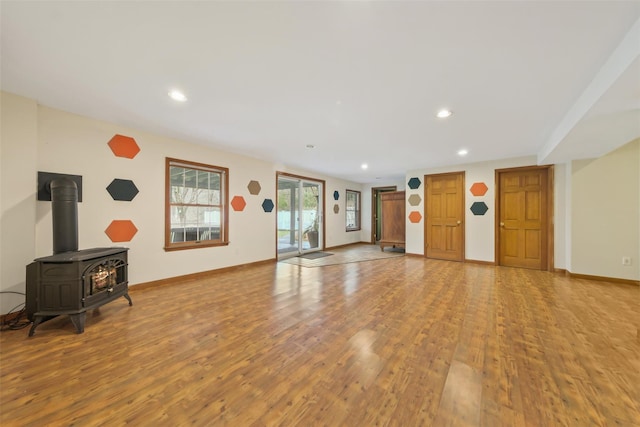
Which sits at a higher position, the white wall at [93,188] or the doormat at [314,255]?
the white wall at [93,188]

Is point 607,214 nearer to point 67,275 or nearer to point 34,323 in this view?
point 67,275

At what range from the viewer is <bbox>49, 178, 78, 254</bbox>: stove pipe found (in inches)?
94.5

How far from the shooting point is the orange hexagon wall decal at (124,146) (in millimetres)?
3105

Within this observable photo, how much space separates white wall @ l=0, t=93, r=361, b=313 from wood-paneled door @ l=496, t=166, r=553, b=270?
520 cm

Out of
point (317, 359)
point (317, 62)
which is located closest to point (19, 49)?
point (317, 62)

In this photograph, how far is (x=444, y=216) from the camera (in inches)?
219

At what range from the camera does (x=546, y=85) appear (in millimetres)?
2098

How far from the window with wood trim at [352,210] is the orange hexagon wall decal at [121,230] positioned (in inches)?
223

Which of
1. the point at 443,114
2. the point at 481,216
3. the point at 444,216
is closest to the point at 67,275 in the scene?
the point at 443,114

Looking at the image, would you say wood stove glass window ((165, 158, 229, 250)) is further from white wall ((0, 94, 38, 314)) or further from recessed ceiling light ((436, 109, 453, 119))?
recessed ceiling light ((436, 109, 453, 119))

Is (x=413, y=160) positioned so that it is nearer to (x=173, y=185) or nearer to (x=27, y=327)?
(x=173, y=185)

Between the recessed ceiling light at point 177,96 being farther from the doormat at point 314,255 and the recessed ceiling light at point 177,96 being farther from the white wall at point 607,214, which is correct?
the white wall at point 607,214

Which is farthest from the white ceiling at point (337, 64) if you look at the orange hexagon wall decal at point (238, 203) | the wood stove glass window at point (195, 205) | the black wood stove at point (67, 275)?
the orange hexagon wall decal at point (238, 203)

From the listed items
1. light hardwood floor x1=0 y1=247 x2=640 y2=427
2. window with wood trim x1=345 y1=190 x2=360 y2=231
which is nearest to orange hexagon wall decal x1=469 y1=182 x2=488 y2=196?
light hardwood floor x1=0 y1=247 x2=640 y2=427
